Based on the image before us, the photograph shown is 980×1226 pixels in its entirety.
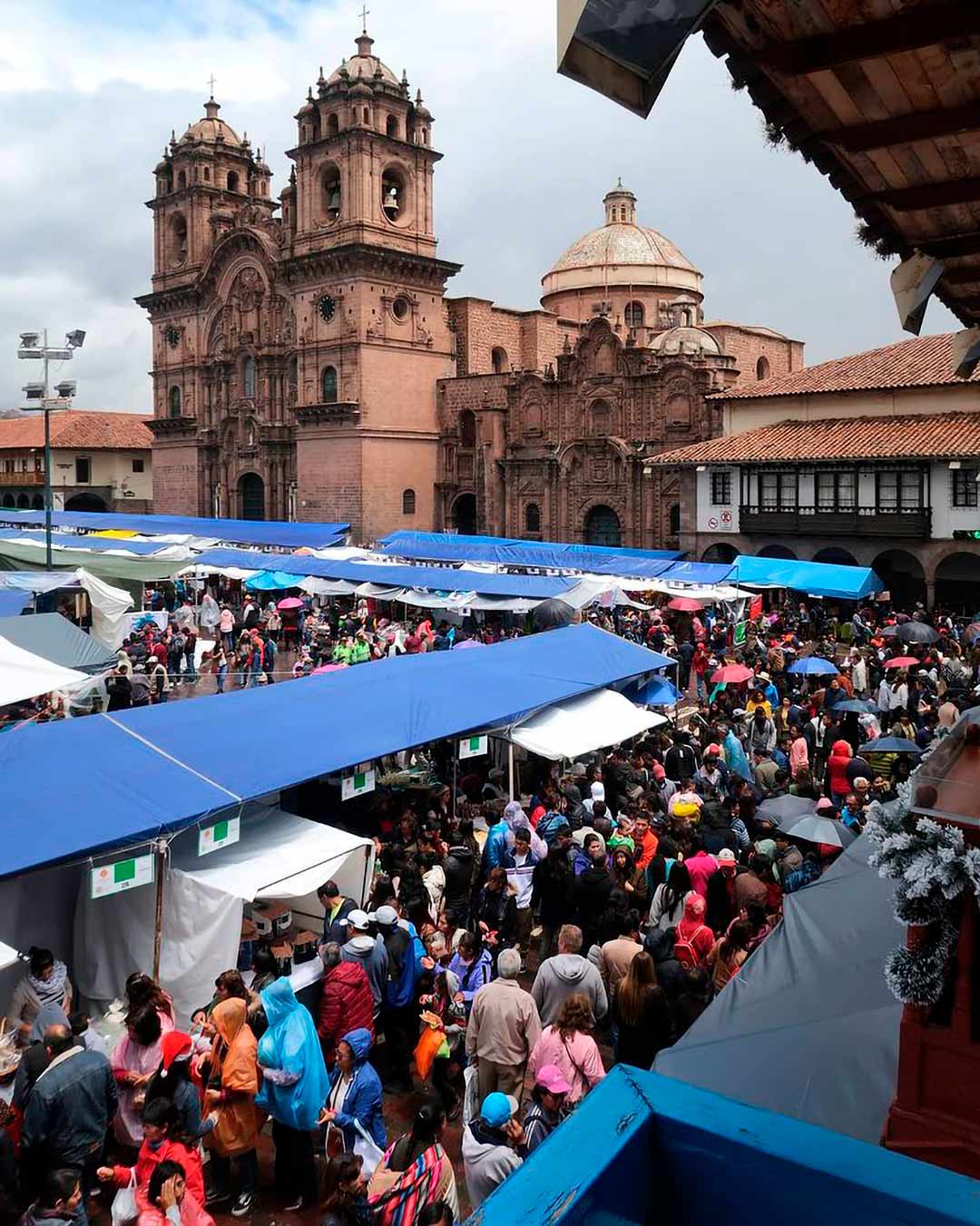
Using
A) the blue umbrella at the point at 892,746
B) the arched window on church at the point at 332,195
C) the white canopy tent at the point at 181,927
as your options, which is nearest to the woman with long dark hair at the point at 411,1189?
the white canopy tent at the point at 181,927

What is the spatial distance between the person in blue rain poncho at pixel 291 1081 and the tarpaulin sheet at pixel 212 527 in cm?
2992

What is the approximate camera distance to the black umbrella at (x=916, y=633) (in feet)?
67.5

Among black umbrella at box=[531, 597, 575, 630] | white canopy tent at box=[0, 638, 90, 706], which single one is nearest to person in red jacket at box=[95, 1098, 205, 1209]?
white canopy tent at box=[0, 638, 90, 706]

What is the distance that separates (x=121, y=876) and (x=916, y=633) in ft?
56.9

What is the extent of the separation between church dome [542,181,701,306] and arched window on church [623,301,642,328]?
1028 mm

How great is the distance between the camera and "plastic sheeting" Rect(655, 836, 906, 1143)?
4.20m

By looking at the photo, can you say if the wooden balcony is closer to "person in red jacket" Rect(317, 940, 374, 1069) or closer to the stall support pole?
the stall support pole

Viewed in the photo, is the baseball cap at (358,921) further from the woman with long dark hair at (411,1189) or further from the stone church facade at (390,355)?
the stone church facade at (390,355)

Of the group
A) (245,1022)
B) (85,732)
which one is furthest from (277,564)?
(245,1022)

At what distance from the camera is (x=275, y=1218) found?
612 centimetres

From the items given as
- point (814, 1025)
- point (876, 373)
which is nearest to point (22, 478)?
point (876, 373)

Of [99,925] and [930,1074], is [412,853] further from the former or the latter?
[930,1074]

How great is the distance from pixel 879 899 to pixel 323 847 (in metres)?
4.55

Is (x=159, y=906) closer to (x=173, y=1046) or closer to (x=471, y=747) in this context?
(x=173, y=1046)
